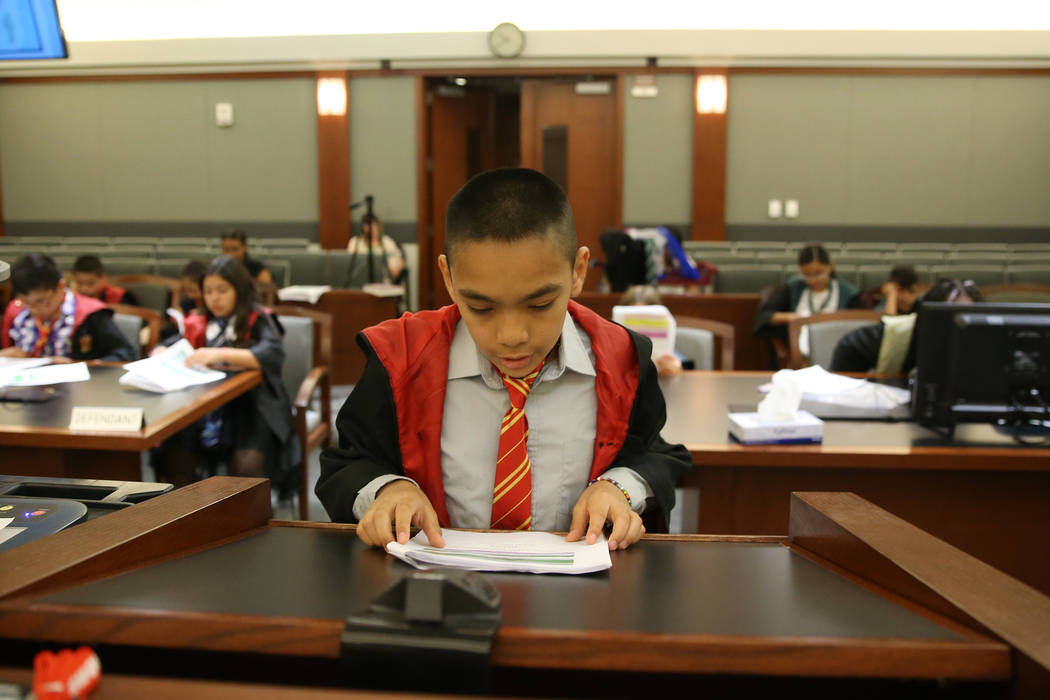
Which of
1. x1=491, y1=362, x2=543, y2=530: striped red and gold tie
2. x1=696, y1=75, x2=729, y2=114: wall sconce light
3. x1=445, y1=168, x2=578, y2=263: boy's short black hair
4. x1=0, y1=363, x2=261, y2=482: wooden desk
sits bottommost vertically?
x1=0, y1=363, x2=261, y2=482: wooden desk

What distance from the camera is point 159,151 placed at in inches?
383

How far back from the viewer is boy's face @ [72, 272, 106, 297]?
533 cm

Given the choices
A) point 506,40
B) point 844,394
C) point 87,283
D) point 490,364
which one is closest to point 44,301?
point 87,283

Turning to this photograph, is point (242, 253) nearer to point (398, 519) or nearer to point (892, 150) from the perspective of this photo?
point (398, 519)

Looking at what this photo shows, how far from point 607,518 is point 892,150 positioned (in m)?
9.28

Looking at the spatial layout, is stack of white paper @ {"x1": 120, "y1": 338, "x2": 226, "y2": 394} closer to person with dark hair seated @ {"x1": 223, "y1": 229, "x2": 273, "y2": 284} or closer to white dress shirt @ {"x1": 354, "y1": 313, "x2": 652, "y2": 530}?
white dress shirt @ {"x1": 354, "y1": 313, "x2": 652, "y2": 530}

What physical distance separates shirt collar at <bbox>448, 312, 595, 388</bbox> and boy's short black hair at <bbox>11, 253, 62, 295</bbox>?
2.70 m

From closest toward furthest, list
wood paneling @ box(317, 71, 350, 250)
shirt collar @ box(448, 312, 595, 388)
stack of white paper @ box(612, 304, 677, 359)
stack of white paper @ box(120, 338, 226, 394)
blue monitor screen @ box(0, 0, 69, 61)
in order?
1. shirt collar @ box(448, 312, 595, 388)
2. stack of white paper @ box(120, 338, 226, 394)
3. stack of white paper @ box(612, 304, 677, 359)
4. blue monitor screen @ box(0, 0, 69, 61)
5. wood paneling @ box(317, 71, 350, 250)

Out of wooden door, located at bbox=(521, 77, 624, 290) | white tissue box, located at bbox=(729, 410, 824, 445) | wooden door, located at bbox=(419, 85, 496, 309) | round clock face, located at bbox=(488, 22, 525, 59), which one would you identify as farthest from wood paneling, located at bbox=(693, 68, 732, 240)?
white tissue box, located at bbox=(729, 410, 824, 445)

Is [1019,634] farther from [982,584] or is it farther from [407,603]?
[407,603]

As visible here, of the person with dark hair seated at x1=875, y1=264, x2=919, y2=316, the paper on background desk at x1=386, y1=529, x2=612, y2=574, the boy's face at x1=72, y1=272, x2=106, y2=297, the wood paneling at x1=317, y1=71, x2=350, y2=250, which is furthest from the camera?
the wood paneling at x1=317, y1=71, x2=350, y2=250

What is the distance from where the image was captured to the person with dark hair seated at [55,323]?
133 inches

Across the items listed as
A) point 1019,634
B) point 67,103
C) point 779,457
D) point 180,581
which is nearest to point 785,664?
point 1019,634

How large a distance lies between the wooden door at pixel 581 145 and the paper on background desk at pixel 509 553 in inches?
327
